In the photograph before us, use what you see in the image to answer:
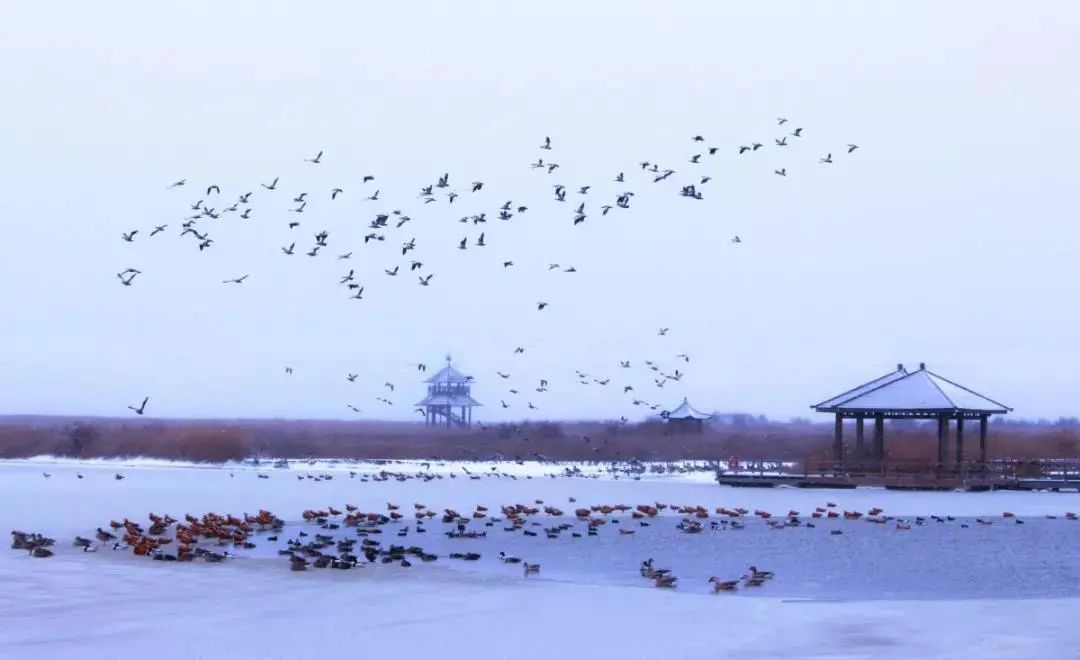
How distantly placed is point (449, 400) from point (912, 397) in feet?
224

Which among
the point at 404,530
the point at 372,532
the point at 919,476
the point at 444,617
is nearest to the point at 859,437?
the point at 919,476

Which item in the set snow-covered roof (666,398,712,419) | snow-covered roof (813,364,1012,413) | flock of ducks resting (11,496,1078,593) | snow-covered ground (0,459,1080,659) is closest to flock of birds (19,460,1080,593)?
flock of ducks resting (11,496,1078,593)

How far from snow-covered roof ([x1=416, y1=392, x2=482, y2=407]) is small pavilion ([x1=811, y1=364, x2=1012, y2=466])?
62.9 metres

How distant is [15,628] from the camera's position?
20.6 metres

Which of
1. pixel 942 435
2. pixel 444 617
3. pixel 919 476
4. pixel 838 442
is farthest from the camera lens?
pixel 838 442

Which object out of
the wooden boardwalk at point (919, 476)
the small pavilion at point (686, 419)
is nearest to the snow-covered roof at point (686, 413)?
the small pavilion at point (686, 419)

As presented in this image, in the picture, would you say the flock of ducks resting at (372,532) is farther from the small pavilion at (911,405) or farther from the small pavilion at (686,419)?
the small pavilion at (686,419)

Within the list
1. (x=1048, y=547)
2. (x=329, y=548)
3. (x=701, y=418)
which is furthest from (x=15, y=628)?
(x=701, y=418)

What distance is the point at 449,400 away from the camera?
122375 mm

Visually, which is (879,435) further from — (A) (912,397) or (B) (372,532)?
(B) (372,532)

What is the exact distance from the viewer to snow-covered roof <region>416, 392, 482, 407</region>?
121938 millimetres

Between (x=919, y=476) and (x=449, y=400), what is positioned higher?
(x=449, y=400)

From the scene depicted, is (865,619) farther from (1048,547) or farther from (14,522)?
(14,522)

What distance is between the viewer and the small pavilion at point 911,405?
56.9 metres
